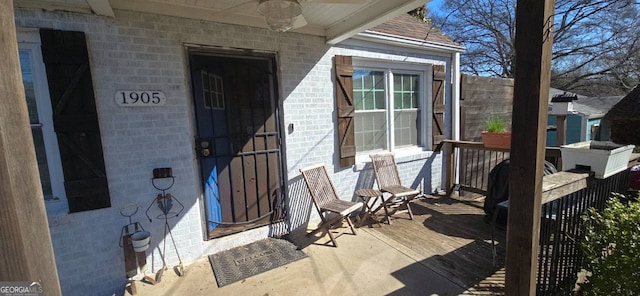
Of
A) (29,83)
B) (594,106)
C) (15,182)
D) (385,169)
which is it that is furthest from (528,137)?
(594,106)

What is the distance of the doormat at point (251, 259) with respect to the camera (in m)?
2.60

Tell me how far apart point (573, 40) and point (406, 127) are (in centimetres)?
1456

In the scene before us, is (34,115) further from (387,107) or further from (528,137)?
(387,107)

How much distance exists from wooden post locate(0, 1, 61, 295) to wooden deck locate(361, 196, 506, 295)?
8.67 feet

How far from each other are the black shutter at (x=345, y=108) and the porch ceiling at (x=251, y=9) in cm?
40

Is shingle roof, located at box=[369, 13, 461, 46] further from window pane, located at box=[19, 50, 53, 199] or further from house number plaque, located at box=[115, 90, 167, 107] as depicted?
window pane, located at box=[19, 50, 53, 199]

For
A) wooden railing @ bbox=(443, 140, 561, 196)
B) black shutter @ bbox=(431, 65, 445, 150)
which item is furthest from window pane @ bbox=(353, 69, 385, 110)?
wooden railing @ bbox=(443, 140, 561, 196)

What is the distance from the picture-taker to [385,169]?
159 inches

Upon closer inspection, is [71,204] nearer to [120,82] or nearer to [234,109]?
[120,82]

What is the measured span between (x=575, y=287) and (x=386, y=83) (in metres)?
3.07

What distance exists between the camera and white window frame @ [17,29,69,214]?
2.13m

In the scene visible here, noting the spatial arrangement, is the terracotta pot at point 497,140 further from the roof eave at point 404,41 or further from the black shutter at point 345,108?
the black shutter at point 345,108

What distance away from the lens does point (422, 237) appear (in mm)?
3236

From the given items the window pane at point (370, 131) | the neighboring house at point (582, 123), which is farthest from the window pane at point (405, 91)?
the neighboring house at point (582, 123)
